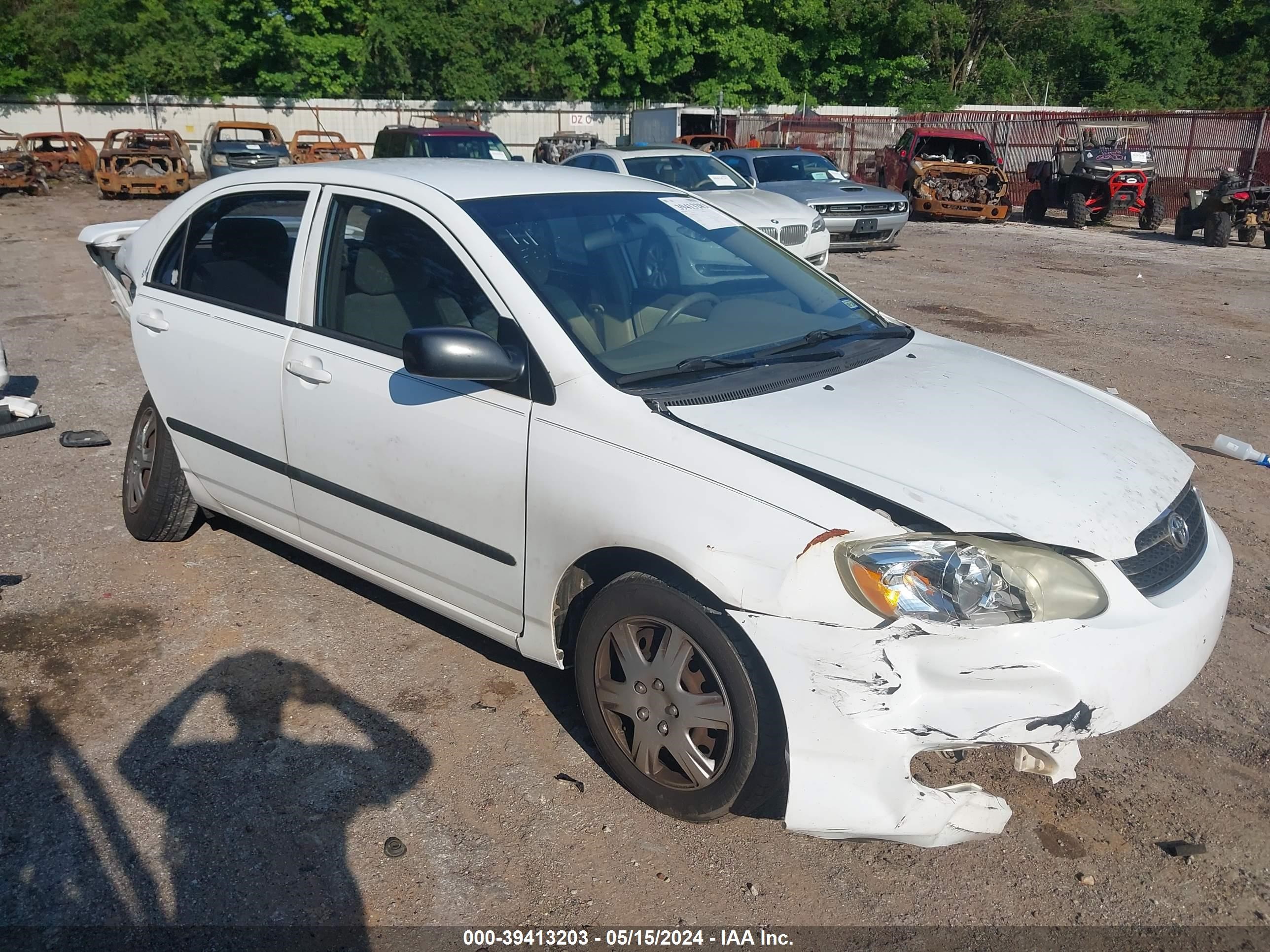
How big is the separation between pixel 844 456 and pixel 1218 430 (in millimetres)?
5099

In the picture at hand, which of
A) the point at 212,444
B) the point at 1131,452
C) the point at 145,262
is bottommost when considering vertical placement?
the point at 212,444

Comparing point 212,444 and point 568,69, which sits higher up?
point 568,69

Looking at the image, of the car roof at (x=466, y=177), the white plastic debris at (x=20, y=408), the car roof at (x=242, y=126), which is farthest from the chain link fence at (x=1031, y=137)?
the car roof at (x=466, y=177)

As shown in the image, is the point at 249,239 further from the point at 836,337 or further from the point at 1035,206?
the point at 1035,206

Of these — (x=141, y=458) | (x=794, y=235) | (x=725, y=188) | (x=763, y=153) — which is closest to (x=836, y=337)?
(x=141, y=458)

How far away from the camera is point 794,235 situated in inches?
462

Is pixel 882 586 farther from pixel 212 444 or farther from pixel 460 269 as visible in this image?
pixel 212 444

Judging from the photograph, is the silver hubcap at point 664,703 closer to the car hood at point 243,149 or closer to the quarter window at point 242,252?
the quarter window at point 242,252

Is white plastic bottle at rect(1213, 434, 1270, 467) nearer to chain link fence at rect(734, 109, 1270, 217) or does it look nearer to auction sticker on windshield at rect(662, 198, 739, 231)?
auction sticker on windshield at rect(662, 198, 739, 231)

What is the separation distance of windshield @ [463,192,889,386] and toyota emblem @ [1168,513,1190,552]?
112 cm

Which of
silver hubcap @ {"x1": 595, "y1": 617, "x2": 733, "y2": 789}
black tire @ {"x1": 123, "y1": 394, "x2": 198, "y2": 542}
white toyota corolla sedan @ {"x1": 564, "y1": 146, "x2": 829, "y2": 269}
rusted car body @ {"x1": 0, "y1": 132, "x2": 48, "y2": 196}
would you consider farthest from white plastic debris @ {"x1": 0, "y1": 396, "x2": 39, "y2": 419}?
rusted car body @ {"x1": 0, "y1": 132, "x2": 48, "y2": 196}

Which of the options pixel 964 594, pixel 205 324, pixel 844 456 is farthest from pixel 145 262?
pixel 964 594

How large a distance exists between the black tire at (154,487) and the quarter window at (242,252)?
0.61m

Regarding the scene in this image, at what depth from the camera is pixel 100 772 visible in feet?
10.4
